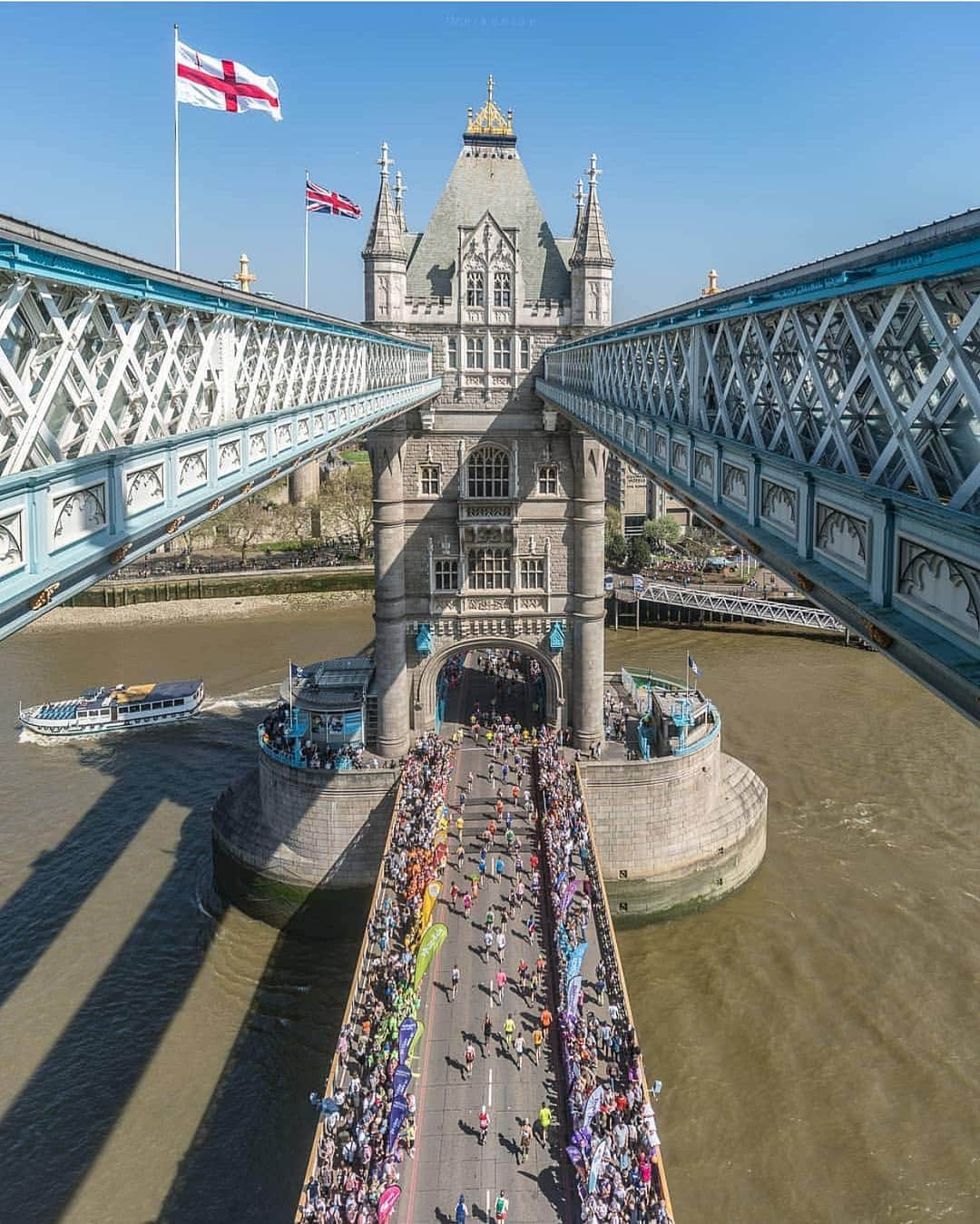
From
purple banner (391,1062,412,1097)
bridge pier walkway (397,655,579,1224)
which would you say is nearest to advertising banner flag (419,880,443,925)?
bridge pier walkway (397,655,579,1224)

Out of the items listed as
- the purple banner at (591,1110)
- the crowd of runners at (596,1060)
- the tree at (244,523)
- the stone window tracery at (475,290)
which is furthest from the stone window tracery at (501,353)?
the tree at (244,523)

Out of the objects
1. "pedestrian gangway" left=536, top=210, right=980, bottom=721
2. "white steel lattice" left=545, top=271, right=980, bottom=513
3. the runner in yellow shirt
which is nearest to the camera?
"pedestrian gangway" left=536, top=210, right=980, bottom=721

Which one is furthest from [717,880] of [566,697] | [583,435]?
[583,435]

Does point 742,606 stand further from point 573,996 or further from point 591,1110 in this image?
point 591,1110

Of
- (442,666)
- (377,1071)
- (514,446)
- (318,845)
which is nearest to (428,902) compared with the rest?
(377,1071)

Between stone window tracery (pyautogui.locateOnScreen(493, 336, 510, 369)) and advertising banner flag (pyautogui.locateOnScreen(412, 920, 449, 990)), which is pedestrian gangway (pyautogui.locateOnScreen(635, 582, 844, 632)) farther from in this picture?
advertising banner flag (pyautogui.locateOnScreen(412, 920, 449, 990))

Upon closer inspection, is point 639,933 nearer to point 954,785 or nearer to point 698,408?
point 954,785
